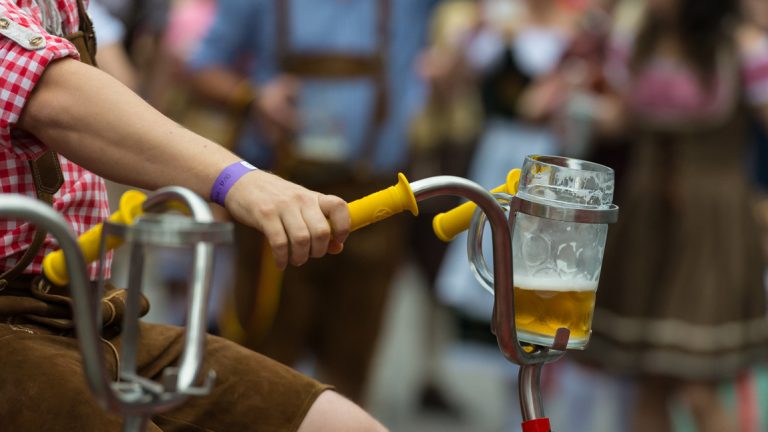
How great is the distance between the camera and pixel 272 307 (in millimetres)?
4238

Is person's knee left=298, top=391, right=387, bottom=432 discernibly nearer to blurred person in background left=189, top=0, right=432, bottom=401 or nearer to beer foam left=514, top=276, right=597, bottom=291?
beer foam left=514, top=276, right=597, bottom=291

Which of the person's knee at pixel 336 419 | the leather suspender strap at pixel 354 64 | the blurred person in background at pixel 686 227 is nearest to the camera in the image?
the person's knee at pixel 336 419

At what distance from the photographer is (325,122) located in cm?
420

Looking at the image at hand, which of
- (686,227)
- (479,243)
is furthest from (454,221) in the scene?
(686,227)

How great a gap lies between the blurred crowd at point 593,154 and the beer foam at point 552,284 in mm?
2373

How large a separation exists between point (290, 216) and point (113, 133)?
0.26 meters

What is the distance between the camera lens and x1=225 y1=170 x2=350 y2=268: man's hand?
1672mm

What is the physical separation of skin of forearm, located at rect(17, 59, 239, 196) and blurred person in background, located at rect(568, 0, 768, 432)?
9.44 ft

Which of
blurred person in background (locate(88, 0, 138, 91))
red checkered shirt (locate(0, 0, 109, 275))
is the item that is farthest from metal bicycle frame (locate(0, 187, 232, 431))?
blurred person in background (locate(88, 0, 138, 91))

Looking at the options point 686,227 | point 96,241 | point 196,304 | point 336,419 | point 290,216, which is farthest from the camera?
point 686,227

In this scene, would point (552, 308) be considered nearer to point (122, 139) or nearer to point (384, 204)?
point (384, 204)

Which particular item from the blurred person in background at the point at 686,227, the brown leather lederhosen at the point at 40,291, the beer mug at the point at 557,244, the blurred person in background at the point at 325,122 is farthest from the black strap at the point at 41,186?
the blurred person in background at the point at 686,227

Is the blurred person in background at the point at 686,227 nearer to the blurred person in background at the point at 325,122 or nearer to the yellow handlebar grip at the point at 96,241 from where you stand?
the blurred person in background at the point at 325,122

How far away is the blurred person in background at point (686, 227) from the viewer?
4.37 m
